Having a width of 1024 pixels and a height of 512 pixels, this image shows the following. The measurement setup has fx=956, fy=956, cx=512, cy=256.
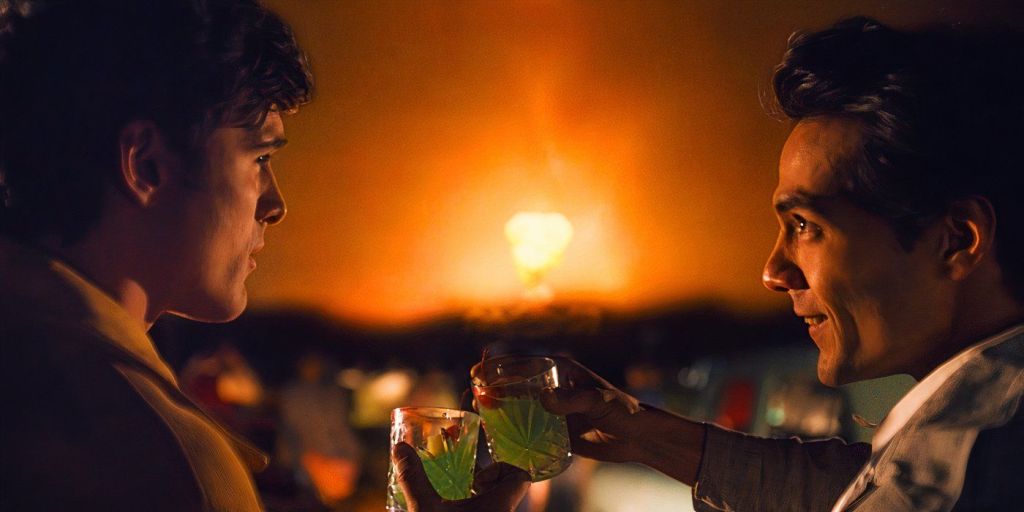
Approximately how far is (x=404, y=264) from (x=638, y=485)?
63 cm

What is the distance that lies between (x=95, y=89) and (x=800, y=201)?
4.10 feet

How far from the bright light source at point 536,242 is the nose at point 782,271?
398mm

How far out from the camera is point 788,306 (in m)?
1.93

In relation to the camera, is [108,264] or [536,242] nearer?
[108,264]

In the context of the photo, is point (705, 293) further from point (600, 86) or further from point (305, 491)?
point (305, 491)

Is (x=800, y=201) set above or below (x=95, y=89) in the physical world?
below

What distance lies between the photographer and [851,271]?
5.59ft

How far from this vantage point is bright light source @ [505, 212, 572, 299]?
6.20ft

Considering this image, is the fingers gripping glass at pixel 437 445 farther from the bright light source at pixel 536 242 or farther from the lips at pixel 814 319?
the lips at pixel 814 319

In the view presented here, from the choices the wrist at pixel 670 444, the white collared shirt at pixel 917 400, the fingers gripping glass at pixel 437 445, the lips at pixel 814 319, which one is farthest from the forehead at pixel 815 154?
the fingers gripping glass at pixel 437 445

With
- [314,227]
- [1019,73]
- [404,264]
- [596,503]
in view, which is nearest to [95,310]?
[314,227]

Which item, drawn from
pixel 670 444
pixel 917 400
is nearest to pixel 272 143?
pixel 670 444

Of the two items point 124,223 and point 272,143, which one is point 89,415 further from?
point 272,143

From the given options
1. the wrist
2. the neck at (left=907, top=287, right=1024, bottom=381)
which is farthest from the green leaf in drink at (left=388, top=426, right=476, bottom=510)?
the neck at (left=907, top=287, right=1024, bottom=381)
